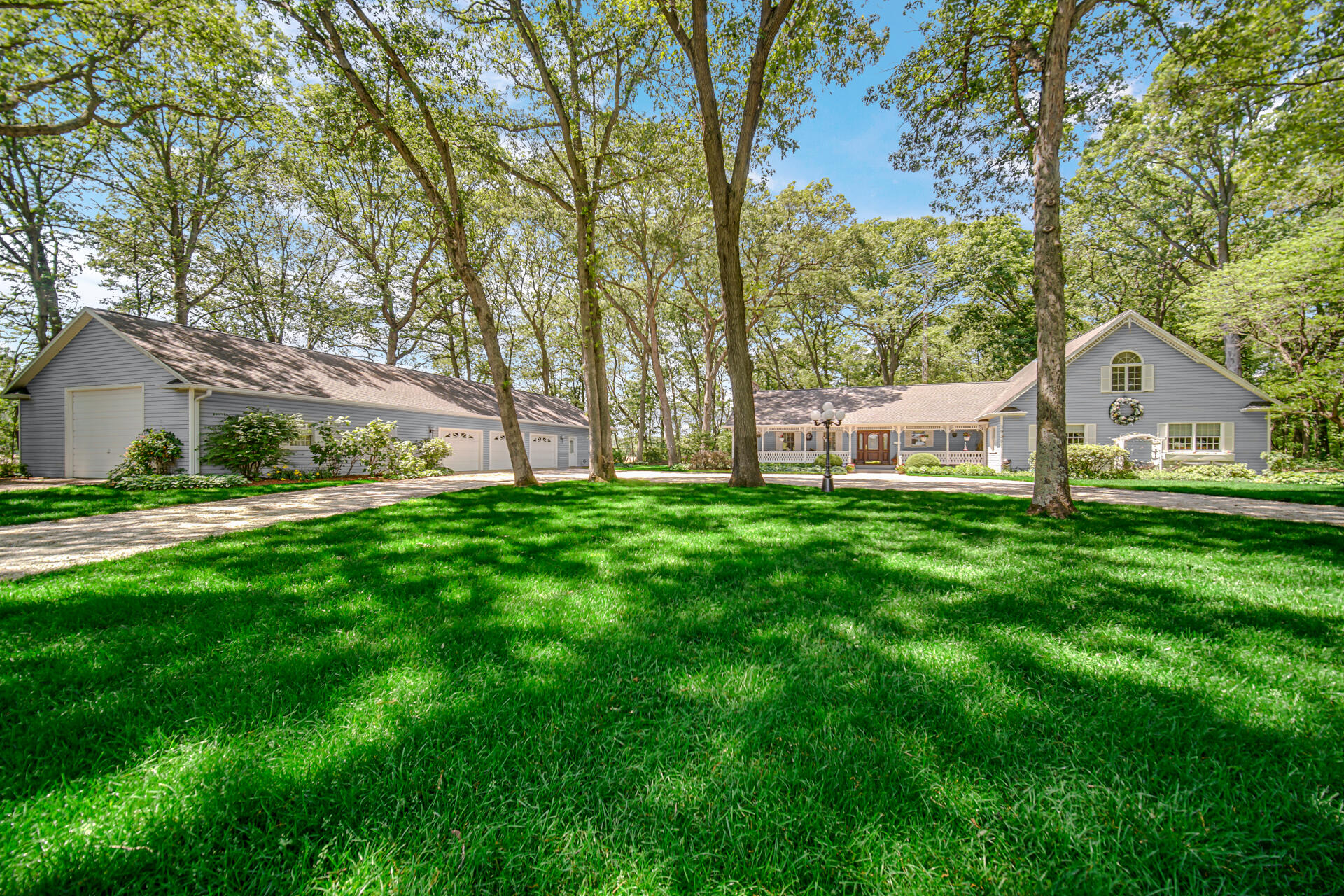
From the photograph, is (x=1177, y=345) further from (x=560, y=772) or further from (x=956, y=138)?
(x=560, y=772)

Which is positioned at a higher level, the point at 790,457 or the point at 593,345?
the point at 593,345

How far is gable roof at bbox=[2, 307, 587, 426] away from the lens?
12.9m

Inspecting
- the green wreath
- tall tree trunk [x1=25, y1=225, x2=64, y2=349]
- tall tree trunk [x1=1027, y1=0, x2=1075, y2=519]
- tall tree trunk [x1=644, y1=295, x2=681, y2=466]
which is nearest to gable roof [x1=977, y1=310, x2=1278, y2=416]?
the green wreath

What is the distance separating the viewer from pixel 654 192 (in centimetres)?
1842

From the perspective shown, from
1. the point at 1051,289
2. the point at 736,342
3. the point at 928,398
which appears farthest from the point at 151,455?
the point at 928,398

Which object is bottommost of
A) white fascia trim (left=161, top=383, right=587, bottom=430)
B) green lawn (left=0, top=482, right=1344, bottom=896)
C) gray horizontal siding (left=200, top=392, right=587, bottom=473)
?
green lawn (left=0, top=482, right=1344, bottom=896)

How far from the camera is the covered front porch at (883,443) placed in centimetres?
2364

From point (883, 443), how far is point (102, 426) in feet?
105

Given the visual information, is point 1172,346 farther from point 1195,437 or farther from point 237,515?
point 237,515

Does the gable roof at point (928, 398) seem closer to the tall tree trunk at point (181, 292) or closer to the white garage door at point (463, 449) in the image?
the white garage door at point (463, 449)

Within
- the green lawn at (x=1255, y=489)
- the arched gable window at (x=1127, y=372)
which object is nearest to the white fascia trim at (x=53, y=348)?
the green lawn at (x=1255, y=489)

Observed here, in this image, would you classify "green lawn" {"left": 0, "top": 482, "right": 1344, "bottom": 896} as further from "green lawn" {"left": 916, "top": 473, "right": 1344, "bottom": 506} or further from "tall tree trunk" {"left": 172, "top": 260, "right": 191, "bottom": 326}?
"tall tree trunk" {"left": 172, "top": 260, "right": 191, "bottom": 326}

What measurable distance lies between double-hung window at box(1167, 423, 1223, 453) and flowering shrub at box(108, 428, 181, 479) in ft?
106

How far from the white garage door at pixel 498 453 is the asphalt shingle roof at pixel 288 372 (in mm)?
1170
